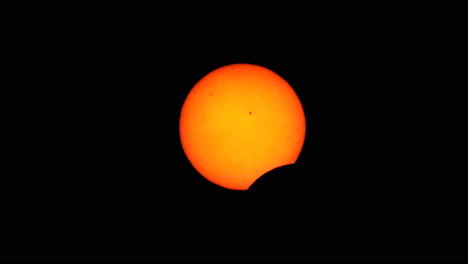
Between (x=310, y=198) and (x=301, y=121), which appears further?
(x=301, y=121)

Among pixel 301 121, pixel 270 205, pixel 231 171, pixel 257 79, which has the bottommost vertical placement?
pixel 270 205

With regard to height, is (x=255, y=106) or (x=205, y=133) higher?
(x=255, y=106)

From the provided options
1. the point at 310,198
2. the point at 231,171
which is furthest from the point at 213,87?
the point at 310,198

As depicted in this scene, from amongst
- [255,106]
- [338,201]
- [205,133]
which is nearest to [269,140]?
[255,106]

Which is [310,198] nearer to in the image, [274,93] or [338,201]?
[338,201]

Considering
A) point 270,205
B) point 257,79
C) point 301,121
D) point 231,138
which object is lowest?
point 270,205

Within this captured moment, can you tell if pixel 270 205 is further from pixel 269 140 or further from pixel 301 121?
pixel 301 121
